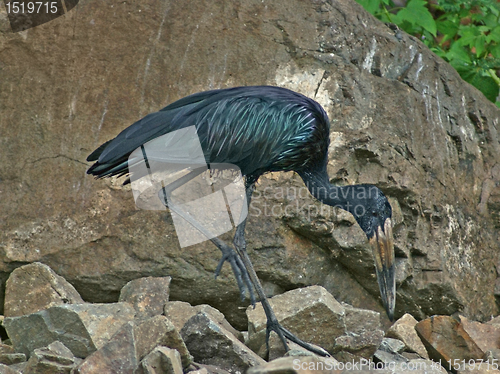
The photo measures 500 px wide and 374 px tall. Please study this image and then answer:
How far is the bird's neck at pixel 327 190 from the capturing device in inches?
171

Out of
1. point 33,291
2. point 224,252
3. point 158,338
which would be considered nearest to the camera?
point 158,338

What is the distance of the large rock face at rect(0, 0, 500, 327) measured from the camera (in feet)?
15.6

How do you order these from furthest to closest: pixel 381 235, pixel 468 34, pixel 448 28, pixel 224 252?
pixel 448 28 → pixel 468 34 → pixel 381 235 → pixel 224 252

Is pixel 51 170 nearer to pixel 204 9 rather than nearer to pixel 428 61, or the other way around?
pixel 204 9

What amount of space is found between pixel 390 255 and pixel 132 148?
5.90 ft

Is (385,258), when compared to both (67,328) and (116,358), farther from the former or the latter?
(67,328)

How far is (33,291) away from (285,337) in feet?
5.76

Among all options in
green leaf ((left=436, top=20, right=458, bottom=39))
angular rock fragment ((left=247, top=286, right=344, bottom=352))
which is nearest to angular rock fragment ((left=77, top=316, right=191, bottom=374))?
angular rock fragment ((left=247, top=286, right=344, bottom=352))

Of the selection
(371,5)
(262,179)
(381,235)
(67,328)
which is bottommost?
(67,328)

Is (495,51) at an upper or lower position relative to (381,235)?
upper

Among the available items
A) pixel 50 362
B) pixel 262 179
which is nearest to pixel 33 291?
pixel 50 362

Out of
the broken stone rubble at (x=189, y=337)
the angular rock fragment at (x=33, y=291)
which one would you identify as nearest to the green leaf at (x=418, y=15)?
the broken stone rubble at (x=189, y=337)

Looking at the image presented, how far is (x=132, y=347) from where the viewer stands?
3.38 m

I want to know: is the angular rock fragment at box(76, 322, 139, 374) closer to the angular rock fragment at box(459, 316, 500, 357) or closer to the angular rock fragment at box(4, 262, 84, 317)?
the angular rock fragment at box(4, 262, 84, 317)
